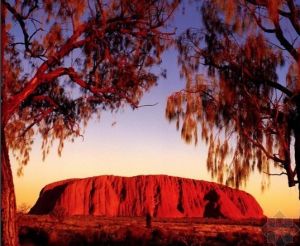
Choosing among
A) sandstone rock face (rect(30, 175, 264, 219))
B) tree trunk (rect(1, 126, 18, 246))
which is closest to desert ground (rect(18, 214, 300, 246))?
tree trunk (rect(1, 126, 18, 246))

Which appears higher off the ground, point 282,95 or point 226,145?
point 282,95

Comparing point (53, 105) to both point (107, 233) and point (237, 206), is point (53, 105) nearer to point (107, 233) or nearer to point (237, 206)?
point (107, 233)

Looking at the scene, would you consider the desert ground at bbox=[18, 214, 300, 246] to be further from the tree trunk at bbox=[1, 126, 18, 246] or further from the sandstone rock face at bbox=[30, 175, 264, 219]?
the sandstone rock face at bbox=[30, 175, 264, 219]

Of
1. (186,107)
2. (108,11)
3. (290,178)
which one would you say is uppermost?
(108,11)

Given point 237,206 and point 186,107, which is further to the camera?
point 237,206

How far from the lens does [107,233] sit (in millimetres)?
13812

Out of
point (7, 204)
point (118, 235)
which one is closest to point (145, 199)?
point (118, 235)

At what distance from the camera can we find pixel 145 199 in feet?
201

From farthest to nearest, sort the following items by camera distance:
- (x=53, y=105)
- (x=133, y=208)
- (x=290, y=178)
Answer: (x=133, y=208)
(x=53, y=105)
(x=290, y=178)

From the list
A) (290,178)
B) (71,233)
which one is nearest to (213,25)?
(290,178)

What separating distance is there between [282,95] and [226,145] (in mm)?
1140

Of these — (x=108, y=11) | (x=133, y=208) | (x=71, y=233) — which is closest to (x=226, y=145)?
(x=108, y=11)

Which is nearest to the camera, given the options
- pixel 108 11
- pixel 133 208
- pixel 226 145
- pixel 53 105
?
pixel 226 145

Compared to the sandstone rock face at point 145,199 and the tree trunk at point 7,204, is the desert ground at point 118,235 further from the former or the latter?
the sandstone rock face at point 145,199
